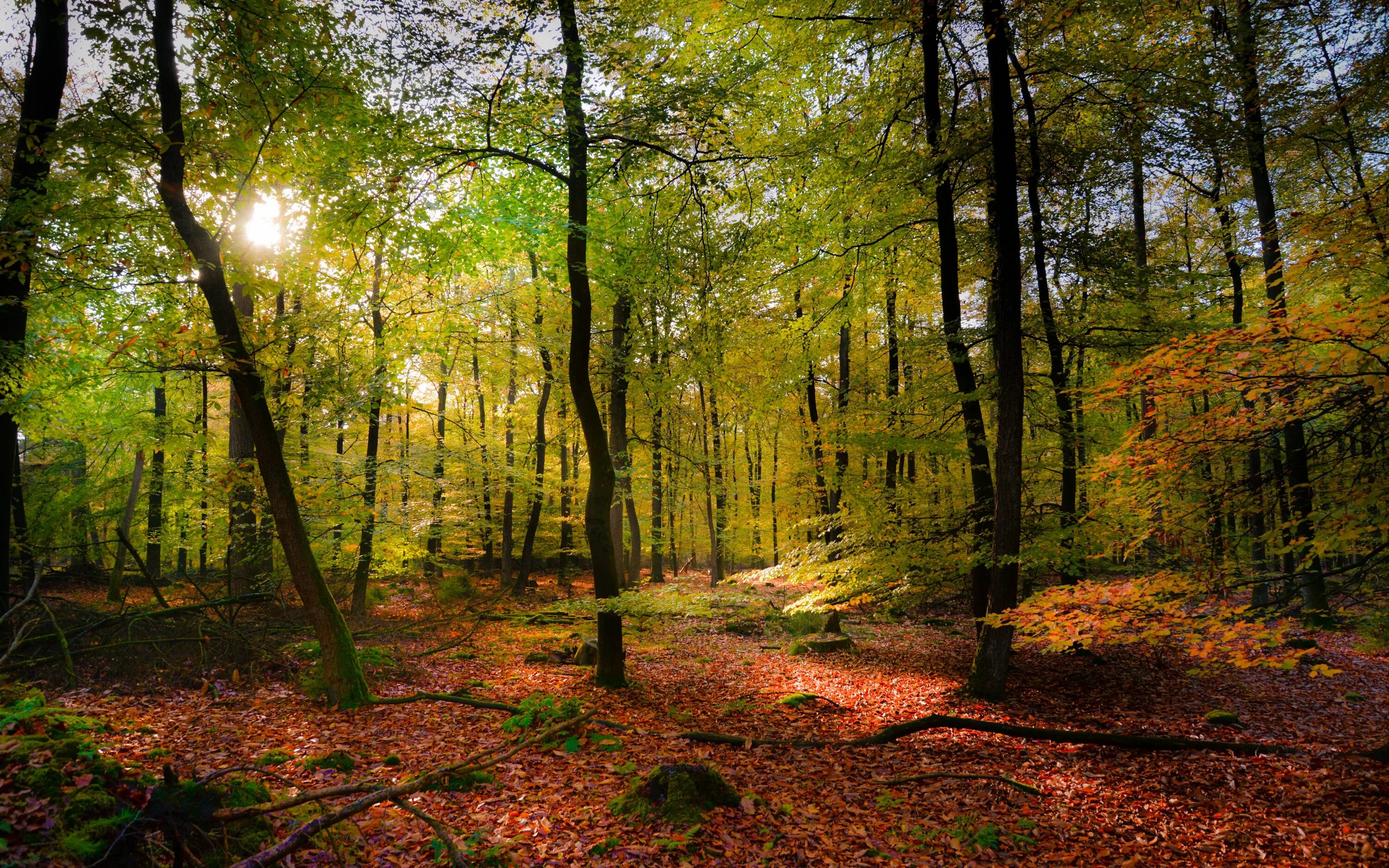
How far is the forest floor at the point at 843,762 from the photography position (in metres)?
4.41

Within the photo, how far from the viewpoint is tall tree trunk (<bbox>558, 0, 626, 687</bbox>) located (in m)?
7.83

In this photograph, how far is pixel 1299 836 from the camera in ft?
15.0

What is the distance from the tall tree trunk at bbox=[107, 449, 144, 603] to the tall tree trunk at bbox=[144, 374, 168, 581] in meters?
0.25

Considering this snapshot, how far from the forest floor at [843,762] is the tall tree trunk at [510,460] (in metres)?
7.00

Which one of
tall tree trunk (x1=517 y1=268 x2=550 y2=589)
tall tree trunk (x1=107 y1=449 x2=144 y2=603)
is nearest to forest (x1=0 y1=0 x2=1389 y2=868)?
tall tree trunk (x1=107 y1=449 x2=144 y2=603)

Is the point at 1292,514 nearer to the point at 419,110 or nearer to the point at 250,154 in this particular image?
the point at 419,110

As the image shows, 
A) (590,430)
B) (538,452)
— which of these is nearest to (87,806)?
(590,430)

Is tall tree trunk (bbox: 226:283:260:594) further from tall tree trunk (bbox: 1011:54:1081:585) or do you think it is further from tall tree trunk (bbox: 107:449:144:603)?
tall tree trunk (bbox: 1011:54:1081:585)

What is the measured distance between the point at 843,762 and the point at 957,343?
5.94m

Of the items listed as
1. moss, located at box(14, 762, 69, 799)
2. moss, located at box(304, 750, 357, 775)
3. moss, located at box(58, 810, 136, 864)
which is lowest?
moss, located at box(304, 750, 357, 775)

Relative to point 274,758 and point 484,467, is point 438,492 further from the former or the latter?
point 274,758

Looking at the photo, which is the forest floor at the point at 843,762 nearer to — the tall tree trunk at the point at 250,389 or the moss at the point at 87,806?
the tall tree trunk at the point at 250,389

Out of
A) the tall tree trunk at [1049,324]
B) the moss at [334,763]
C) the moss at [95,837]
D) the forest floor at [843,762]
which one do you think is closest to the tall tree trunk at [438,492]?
the forest floor at [843,762]

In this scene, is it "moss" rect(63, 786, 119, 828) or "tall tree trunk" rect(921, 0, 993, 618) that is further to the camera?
"tall tree trunk" rect(921, 0, 993, 618)
